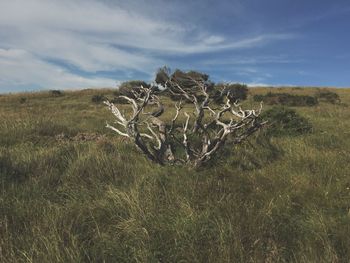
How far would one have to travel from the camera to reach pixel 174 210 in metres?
3.77

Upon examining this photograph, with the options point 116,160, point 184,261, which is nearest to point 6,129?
point 116,160

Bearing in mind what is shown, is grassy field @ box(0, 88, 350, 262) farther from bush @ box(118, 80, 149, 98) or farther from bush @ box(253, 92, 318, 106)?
bush @ box(253, 92, 318, 106)

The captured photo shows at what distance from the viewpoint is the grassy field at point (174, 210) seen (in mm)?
3070

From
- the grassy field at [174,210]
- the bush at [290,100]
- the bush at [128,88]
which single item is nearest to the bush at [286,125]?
the grassy field at [174,210]

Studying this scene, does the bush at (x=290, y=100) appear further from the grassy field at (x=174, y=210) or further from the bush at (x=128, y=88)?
the grassy field at (x=174, y=210)

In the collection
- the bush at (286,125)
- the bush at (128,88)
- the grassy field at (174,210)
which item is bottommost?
the grassy field at (174,210)

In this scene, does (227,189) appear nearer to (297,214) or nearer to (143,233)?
→ (297,214)

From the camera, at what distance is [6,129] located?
10.2 meters

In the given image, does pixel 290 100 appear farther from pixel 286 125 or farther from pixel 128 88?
pixel 286 125

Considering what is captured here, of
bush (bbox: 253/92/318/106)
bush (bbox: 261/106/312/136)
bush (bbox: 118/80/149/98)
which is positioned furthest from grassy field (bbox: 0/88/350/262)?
bush (bbox: 253/92/318/106)

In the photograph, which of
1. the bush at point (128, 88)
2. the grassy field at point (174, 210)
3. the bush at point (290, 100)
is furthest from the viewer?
the bush at point (290, 100)

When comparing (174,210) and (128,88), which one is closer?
(174,210)

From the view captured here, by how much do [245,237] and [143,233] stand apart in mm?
945

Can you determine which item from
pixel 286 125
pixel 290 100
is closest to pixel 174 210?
pixel 286 125
